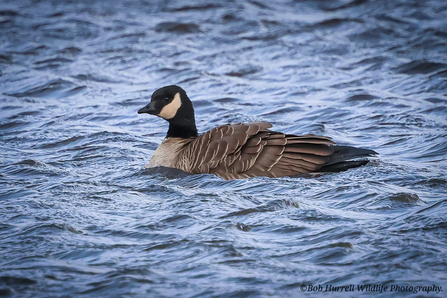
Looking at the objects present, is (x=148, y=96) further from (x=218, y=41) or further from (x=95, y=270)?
(x=95, y=270)

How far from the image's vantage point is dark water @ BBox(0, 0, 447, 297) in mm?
5047

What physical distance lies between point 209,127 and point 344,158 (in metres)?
3.84

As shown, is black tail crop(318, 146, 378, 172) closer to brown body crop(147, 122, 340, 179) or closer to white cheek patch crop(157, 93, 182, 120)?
brown body crop(147, 122, 340, 179)

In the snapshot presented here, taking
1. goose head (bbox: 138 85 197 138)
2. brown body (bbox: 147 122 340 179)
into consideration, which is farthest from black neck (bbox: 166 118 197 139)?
brown body (bbox: 147 122 340 179)

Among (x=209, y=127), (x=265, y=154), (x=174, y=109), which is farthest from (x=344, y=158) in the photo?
(x=209, y=127)

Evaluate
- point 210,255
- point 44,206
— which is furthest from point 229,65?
point 210,255

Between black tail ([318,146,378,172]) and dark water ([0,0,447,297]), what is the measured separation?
4.7 inches

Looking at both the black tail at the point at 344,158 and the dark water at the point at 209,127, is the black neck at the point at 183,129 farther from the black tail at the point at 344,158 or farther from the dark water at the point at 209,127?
the black tail at the point at 344,158

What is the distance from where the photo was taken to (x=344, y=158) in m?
7.43

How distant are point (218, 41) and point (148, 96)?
424 cm

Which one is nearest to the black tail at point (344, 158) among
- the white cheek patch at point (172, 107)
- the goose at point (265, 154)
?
the goose at point (265, 154)

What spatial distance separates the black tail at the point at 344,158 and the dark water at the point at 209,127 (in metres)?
0.12

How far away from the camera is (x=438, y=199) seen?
21.1 feet

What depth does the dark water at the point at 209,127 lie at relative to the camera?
5.05 m
